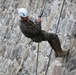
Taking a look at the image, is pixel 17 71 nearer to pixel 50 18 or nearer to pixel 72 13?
pixel 50 18

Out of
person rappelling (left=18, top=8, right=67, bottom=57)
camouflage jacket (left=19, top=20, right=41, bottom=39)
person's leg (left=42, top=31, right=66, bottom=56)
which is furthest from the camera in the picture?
person's leg (left=42, top=31, right=66, bottom=56)

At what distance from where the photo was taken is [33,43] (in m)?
8.39

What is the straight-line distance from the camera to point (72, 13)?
23.1 feet

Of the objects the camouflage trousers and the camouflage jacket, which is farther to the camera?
the camouflage trousers

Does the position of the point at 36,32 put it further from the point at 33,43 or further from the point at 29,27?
the point at 33,43

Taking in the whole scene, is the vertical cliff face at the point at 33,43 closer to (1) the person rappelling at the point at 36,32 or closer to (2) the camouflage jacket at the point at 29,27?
(1) the person rappelling at the point at 36,32

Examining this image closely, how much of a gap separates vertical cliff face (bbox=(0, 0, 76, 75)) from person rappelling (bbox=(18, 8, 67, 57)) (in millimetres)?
232

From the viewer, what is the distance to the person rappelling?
6.36 m

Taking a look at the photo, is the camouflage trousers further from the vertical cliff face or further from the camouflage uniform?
the vertical cliff face

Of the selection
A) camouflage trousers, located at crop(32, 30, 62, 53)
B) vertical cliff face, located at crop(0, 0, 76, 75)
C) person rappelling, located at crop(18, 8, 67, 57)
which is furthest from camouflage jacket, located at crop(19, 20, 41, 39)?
vertical cliff face, located at crop(0, 0, 76, 75)

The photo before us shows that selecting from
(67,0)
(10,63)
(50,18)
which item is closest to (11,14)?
(10,63)

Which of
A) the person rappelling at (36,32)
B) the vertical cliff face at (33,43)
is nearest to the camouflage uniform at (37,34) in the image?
the person rappelling at (36,32)

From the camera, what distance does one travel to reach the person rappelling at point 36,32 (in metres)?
6.36

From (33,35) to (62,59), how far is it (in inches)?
34.6
